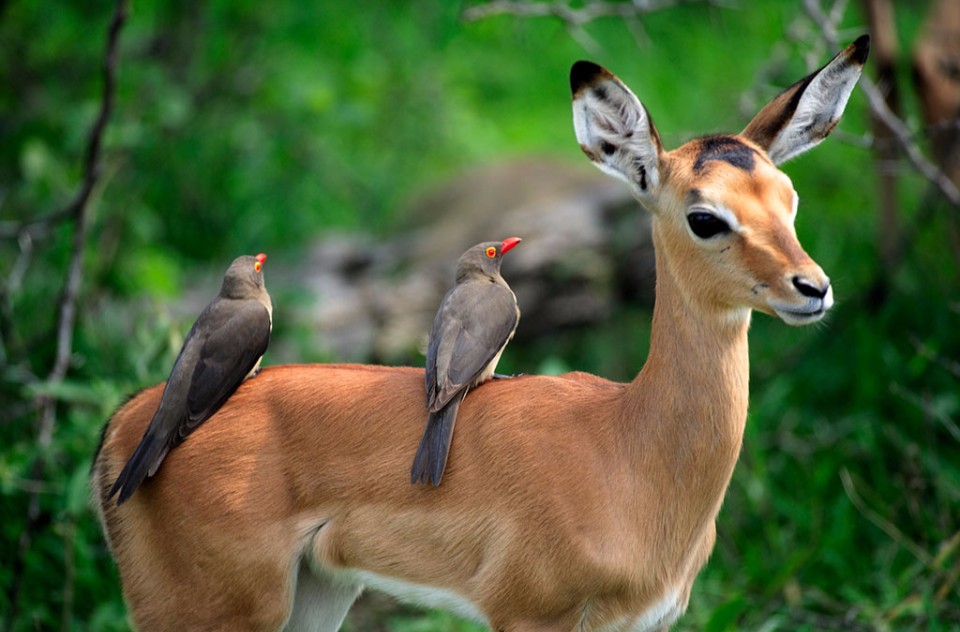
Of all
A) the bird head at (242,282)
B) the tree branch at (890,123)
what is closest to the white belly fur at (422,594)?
the bird head at (242,282)

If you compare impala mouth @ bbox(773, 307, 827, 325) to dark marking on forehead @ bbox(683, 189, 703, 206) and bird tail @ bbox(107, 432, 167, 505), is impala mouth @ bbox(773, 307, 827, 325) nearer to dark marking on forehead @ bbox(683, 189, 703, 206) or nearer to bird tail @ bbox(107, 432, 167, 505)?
dark marking on forehead @ bbox(683, 189, 703, 206)

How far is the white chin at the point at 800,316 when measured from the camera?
2.47 meters

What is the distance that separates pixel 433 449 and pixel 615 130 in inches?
41.9

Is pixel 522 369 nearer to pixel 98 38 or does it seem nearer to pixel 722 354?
pixel 98 38

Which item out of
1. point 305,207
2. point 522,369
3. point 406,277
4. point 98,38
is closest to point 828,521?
point 522,369

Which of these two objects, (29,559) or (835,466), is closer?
(29,559)

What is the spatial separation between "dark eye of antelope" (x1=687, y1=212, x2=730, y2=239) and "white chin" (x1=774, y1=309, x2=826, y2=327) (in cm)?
28

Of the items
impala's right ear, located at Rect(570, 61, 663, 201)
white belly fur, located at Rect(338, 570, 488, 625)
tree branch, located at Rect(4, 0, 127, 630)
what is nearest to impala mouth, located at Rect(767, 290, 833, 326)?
impala's right ear, located at Rect(570, 61, 663, 201)

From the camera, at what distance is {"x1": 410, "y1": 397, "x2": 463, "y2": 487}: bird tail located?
2.78 metres

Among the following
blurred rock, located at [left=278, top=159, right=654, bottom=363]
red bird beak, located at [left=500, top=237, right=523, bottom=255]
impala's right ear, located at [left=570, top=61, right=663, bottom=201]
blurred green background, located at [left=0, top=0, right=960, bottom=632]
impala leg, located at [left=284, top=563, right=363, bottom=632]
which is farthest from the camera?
blurred rock, located at [left=278, top=159, right=654, bottom=363]

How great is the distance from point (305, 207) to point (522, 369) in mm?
2135

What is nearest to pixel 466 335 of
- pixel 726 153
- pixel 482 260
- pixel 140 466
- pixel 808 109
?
pixel 482 260

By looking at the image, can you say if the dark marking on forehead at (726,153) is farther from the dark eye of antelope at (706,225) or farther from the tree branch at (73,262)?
the tree branch at (73,262)

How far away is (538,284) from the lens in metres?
7.50
